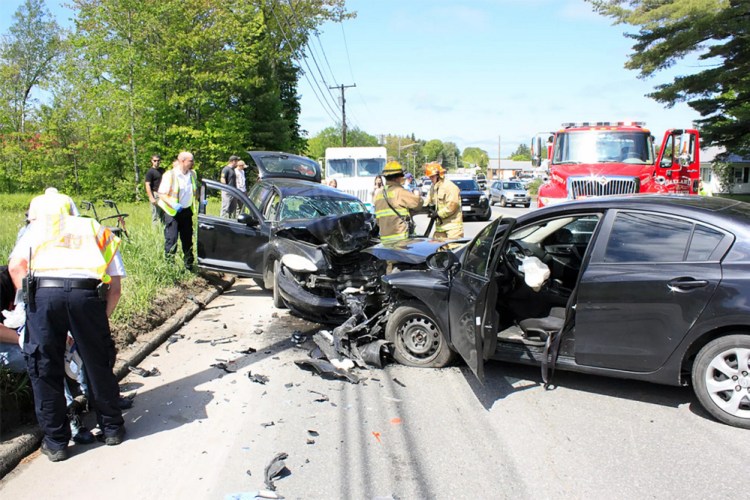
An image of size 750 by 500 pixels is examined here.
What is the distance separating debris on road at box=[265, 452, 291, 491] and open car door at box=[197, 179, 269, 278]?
5.01 m

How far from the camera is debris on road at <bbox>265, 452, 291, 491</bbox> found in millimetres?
3312

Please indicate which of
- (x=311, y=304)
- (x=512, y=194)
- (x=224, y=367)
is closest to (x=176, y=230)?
(x=311, y=304)

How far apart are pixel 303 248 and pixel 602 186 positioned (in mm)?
6824

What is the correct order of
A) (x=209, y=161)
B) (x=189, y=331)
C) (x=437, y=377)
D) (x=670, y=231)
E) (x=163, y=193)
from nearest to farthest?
(x=670, y=231) → (x=437, y=377) → (x=189, y=331) → (x=163, y=193) → (x=209, y=161)

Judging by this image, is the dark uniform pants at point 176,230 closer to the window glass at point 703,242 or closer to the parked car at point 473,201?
the window glass at point 703,242

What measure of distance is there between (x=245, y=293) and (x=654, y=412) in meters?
6.45

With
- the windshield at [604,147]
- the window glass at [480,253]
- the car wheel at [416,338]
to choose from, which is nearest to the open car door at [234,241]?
the car wheel at [416,338]

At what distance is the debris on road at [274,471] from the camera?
3.31 m

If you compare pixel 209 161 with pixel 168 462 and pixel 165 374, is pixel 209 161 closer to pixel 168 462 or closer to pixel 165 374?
pixel 165 374

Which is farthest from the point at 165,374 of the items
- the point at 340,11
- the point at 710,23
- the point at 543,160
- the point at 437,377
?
the point at 340,11

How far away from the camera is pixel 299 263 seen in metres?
6.39

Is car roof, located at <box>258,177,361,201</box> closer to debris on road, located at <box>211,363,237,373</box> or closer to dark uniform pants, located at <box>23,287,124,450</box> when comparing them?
debris on road, located at <box>211,363,237,373</box>

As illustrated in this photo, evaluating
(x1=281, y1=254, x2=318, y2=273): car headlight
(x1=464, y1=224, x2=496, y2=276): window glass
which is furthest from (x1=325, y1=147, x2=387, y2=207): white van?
(x1=464, y1=224, x2=496, y2=276): window glass

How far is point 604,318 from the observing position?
4.18 m
